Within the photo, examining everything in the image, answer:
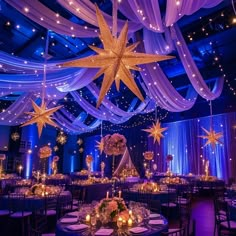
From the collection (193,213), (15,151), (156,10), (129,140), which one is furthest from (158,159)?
(156,10)

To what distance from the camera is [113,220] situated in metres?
2.98

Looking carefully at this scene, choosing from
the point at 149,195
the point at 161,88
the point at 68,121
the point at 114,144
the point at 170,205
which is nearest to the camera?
the point at 114,144

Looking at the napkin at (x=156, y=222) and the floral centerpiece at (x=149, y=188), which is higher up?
the floral centerpiece at (x=149, y=188)

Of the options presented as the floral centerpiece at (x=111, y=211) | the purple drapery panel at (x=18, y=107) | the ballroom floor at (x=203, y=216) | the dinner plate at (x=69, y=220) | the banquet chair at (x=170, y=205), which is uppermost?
the purple drapery panel at (x=18, y=107)

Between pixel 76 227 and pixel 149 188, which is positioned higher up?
pixel 149 188

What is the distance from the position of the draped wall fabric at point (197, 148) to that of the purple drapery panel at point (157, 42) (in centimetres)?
725

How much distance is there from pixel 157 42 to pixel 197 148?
829 centimetres

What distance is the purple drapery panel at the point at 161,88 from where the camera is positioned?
19.5 ft

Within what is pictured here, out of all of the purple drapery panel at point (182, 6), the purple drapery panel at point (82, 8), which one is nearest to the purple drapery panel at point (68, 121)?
the purple drapery panel at point (82, 8)

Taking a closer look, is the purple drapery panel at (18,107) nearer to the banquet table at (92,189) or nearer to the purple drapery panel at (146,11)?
the banquet table at (92,189)

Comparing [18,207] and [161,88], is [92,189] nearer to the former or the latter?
[18,207]

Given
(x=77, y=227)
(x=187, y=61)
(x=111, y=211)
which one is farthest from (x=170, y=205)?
(x=77, y=227)

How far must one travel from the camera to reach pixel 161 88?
252 inches

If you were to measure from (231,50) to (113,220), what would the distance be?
7.76m
